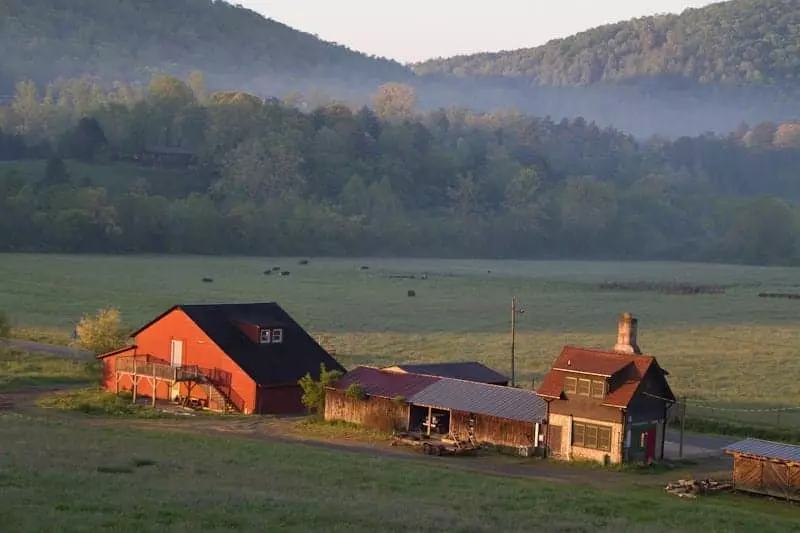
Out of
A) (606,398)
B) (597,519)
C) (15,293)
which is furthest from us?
(15,293)

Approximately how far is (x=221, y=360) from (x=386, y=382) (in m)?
8.35

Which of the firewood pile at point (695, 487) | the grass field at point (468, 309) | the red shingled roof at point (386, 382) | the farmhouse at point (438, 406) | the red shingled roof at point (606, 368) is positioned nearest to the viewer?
the firewood pile at point (695, 487)

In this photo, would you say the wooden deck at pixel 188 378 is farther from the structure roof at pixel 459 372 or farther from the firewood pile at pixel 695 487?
the firewood pile at pixel 695 487

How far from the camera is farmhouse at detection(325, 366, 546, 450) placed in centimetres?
4275

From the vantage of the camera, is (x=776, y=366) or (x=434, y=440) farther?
(x=776, y=366)

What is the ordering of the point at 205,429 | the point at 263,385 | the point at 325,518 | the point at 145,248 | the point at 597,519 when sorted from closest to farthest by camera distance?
the point at 325,518 < the point at 597,519 < the point at 205,429 < the point at 263,385 < the point at 145,248

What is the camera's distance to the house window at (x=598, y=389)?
4109cm

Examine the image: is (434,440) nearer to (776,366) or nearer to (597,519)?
(597,519)

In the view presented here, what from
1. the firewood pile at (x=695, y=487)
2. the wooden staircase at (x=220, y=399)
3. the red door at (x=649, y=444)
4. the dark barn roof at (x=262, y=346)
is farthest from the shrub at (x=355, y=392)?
the firewood pile at (x=695, y=487)

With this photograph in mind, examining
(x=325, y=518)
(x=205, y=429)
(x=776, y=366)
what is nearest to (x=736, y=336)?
(x=776, y=366)

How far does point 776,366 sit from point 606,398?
26.2 metres

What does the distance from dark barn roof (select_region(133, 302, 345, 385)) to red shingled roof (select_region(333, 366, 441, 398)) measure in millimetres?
3961

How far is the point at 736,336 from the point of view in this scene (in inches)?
3073

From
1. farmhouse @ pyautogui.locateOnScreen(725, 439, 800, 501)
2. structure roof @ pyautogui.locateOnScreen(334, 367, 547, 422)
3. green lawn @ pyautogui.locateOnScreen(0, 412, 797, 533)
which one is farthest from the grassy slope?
farmhouse @ pyautogui.locateOnScreen(725, 439, 800, 501)
